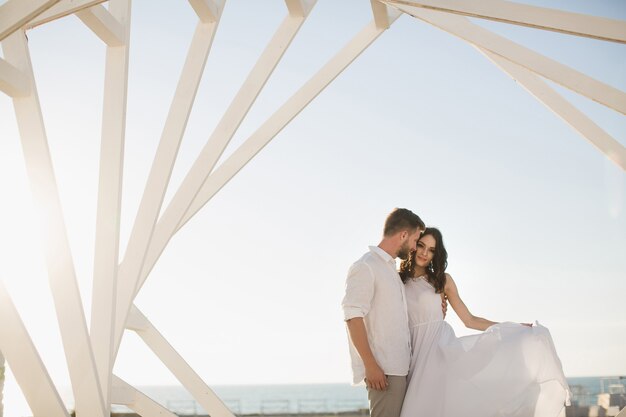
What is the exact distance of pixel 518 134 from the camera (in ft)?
81.3

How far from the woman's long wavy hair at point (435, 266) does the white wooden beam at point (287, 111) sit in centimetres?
103

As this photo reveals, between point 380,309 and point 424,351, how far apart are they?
0.38m

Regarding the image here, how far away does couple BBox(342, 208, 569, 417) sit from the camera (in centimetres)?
Answer: 387

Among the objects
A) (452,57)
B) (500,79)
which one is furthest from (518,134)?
(452,57)

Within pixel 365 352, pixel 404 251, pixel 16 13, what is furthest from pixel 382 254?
pixel 16 13

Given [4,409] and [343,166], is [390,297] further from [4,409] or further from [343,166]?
[343,166]

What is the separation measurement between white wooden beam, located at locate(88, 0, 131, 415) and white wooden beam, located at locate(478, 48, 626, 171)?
183cm

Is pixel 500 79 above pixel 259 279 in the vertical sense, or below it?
below

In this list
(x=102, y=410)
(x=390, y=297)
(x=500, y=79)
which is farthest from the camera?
(x=500, y=79)

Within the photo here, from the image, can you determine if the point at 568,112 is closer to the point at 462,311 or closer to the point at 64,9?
the point at 462,311

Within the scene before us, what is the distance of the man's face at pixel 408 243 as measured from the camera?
13.2ft

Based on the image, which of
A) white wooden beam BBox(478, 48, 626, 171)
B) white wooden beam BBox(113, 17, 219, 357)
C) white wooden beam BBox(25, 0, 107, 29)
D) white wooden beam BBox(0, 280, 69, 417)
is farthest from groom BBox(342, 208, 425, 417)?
white wooden beam BBox(25, 0, 107, 29)

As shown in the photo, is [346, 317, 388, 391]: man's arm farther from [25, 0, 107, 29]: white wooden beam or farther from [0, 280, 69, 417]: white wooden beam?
[25, 0, 107, 29]: white wooden beam

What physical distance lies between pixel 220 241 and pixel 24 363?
4175 centimetres
